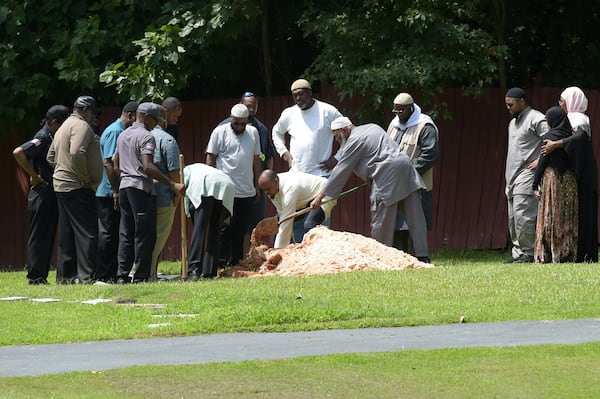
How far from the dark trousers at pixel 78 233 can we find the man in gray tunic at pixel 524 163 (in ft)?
15.9

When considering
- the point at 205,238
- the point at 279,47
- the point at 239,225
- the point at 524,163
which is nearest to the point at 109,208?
the point at 205,238

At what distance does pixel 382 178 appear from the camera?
50.1 feet

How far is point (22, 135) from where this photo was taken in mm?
22078

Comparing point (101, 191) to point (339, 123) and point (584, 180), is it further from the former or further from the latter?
point (584, 180)

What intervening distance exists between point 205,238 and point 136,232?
A: 95cm

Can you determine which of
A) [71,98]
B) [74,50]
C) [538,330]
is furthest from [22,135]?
[538,330]

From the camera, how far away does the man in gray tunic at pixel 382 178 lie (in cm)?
1523

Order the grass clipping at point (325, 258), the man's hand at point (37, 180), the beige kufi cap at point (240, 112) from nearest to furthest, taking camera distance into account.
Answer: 1. the grass clipping at point (325, 258)
2. the man's hand at point (37, 180)
3. the beige kufi cap at point (240, 112)

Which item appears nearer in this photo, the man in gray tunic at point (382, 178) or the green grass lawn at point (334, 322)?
the green grass lawn at point (334, 322)

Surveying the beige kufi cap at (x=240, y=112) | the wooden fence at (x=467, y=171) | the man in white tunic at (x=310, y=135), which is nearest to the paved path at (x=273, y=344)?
the beige kufi cap at (x=240, y=112)

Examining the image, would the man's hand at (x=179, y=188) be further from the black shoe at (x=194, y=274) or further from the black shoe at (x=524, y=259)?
the black shoe at (x=524, y=259)

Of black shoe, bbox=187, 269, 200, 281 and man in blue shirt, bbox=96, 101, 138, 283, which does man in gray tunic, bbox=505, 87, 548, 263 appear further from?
man in blue shirt, bbox=96, 101, 138, 283

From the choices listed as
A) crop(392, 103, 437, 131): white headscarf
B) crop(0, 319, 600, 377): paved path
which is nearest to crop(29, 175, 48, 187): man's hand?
crop(392, 103, 437, 131): white headscarf

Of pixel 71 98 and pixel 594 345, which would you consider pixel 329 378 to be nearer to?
pixel 594 345
